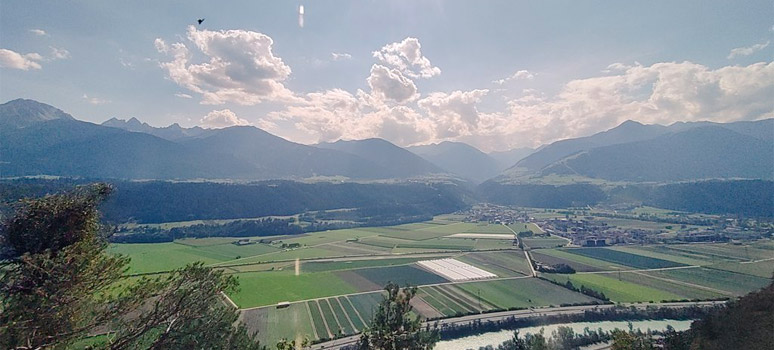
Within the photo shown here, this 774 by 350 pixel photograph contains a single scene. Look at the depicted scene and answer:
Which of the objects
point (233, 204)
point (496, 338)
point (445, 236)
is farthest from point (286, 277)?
point (233, 204)

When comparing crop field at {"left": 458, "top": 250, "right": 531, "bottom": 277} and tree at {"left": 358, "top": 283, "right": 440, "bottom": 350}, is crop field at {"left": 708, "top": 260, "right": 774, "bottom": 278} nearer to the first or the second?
crop field at {"left": 458, "top": 250, "right": 531, "bottom": 277}

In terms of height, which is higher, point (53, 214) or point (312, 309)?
point (53, 214)

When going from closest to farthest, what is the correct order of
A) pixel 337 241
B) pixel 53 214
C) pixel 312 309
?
pixel 53 214
pixel 312 309
pixel 337 241

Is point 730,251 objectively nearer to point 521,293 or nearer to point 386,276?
point 521,293

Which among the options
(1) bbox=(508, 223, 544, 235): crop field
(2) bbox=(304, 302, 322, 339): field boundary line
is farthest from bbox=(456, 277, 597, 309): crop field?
(1) bbox=(508, 223, 544, 235): crop field

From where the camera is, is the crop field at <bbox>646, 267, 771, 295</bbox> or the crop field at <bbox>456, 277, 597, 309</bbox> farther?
the crop field at <bbox>646, 267, 771, 295</bbox>

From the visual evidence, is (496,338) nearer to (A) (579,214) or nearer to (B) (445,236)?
(B) (445,236)

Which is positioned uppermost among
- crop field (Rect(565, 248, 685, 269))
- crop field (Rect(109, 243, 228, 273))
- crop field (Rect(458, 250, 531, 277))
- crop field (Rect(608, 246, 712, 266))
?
crop field (Rect(608, 246, 712, 266))
